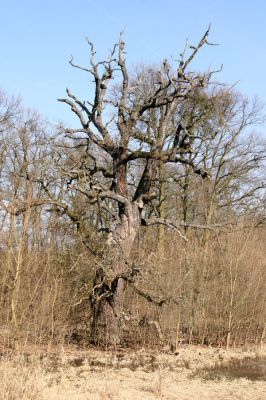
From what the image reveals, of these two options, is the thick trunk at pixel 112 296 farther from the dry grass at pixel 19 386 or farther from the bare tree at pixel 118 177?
the dry grass at pixel 19 386

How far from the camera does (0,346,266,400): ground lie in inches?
323

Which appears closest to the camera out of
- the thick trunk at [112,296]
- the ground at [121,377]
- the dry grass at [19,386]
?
the dry grass at [19,386]

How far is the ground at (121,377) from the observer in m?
8.20

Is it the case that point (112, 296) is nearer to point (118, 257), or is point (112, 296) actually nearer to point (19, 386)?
point (118, 257)

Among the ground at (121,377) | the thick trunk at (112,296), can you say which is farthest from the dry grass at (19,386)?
the thick trunk at (112,296)

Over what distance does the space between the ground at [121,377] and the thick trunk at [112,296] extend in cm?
61

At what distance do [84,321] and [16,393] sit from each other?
783 centimetres

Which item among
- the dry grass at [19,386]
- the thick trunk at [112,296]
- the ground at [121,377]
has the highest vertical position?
the thick trunk at [112,296]

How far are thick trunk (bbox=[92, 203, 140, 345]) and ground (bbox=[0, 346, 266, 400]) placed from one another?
61 cm

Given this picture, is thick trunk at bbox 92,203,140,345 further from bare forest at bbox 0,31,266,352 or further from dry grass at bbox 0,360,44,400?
dry grass at bbox 0,360,44,400

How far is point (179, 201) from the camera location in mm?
25938

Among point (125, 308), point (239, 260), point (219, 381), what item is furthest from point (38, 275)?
point (239, 260)

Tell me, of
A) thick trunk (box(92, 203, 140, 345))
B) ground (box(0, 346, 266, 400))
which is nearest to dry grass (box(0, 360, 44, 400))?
ground (box(0, 346, 266, 400))

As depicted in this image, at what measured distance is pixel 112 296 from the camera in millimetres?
14438
